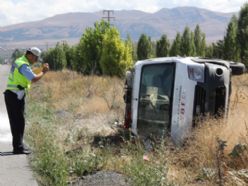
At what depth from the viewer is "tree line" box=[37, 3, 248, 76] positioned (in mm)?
33062

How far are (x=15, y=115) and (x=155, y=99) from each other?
8.59 ft

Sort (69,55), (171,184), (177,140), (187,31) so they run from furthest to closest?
(69,55) < (187,31) < (177,140) < (171,184)

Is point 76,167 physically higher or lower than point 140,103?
lower

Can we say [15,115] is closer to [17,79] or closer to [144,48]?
[17,79]

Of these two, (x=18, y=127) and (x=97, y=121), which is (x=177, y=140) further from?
(x=97, y=121)

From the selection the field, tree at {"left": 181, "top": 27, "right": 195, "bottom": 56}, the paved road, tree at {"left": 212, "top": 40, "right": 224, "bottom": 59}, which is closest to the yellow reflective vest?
the field

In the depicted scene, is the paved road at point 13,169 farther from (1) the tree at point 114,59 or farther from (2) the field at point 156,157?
(1) the tree at point 114,59

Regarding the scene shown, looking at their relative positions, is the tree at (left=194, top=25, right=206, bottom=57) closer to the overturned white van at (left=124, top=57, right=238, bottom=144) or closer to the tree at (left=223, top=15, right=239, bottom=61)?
the tree at (left=223, top=15, right=239, bottom=61)

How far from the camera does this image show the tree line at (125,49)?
108 ft

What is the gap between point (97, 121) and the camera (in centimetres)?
1443

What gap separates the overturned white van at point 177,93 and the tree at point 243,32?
3074cm

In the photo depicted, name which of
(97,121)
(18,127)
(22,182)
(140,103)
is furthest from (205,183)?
(97,121)

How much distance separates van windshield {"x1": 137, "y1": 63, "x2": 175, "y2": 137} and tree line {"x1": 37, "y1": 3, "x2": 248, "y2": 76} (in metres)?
17.4

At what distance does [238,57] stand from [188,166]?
36.1 meters
